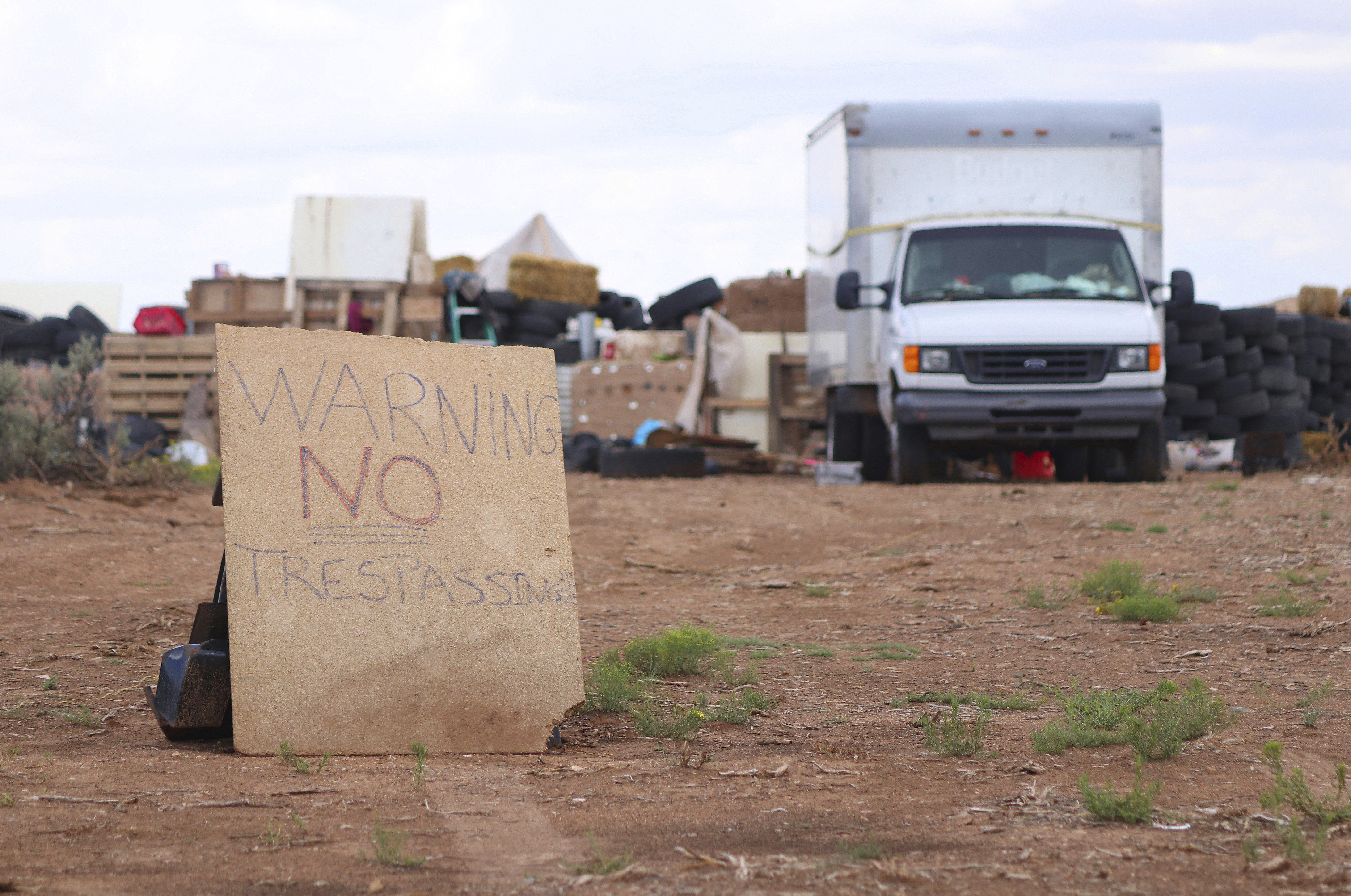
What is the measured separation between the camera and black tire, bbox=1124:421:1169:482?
11.9 metres

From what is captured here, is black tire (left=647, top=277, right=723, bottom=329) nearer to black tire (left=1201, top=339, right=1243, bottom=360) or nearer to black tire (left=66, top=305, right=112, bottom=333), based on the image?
black tire (left=1201, top=339, right=1243, bottom=360)

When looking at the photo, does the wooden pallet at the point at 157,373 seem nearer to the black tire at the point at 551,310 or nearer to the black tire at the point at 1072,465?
the black tire at the point at 551,310

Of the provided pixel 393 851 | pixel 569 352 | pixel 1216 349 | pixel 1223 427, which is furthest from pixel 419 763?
pixel 569 352

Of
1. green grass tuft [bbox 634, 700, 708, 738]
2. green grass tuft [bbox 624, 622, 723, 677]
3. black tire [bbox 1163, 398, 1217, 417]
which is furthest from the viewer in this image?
black tire [bbox 1163, 398, 1217, 417]

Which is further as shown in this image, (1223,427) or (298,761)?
(1223,427)

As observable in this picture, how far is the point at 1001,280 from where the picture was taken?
11.8m

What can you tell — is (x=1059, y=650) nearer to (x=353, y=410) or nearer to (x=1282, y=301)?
(x=353, y=410)

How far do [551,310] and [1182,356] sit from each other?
9.88 meters

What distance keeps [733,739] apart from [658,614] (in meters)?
2.32

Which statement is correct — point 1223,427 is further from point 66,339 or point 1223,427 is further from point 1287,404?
point 66,339

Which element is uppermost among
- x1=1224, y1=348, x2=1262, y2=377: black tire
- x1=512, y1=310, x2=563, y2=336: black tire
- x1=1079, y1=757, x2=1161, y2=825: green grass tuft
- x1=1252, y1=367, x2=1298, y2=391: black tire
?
x1=512, y1=310, x2=563, y2=336: black tire

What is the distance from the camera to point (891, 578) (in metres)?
6.94

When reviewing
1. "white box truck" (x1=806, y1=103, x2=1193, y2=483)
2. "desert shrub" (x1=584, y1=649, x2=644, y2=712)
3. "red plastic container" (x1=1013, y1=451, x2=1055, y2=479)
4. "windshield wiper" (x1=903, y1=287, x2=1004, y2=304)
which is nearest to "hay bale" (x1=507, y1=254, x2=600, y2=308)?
"white box truck" (x1=806, y1=103, x2=1193, y2=483)

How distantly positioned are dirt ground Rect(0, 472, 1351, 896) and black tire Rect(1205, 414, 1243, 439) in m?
7.77
